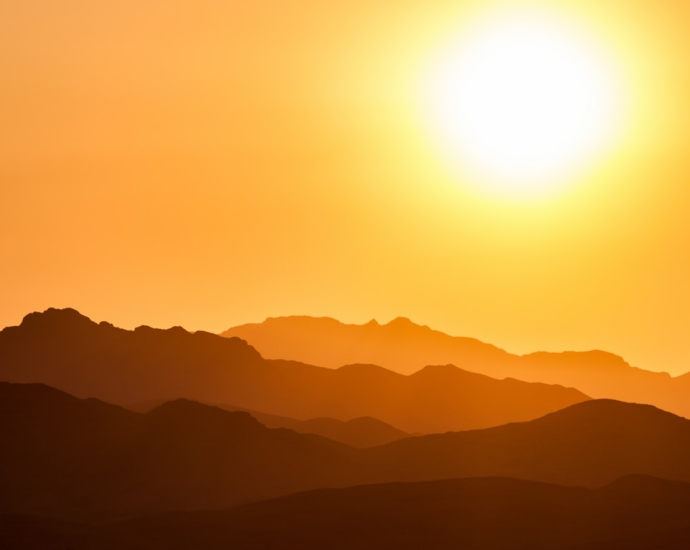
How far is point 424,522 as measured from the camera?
368ft

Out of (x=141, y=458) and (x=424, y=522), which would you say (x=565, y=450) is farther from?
(x=141, y=458)

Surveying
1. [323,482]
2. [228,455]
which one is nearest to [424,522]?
[323,482]

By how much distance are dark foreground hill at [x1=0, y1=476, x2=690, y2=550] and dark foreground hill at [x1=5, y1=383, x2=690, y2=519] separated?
68.6 feet

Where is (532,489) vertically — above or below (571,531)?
above

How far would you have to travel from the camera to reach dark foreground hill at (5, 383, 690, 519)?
456 feet

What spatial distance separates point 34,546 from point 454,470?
212 ft

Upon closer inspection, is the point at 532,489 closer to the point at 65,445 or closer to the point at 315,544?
the point at 315,544

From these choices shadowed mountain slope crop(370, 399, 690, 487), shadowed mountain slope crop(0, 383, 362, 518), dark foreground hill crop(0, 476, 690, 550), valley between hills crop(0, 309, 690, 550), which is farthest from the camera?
shadowed mountain slope crop(370, 399, 690, 487)

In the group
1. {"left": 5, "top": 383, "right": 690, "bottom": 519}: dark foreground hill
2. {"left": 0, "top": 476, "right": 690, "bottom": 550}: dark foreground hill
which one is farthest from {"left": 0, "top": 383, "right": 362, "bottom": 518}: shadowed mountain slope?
{"left": 0, "top": 476, "right": 690, "bottom": 550}: dark foreground hill

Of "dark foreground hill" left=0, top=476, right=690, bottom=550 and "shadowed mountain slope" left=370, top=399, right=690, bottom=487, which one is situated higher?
"shadowed mountain slope" left=370, top=399, right=690, bottom=487

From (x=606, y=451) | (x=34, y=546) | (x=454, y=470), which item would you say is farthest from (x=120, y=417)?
(x=606, y=451)

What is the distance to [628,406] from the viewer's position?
172 m

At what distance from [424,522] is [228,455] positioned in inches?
1830

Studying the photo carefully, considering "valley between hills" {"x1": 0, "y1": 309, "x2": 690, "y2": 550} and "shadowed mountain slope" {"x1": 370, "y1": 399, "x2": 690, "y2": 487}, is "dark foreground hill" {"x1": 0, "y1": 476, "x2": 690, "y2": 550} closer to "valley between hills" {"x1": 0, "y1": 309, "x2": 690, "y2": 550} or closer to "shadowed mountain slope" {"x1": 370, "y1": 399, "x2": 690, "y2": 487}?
"valley between hills" {"x1": 0, "y1": 309, "x2": 690, "y2": 550}
